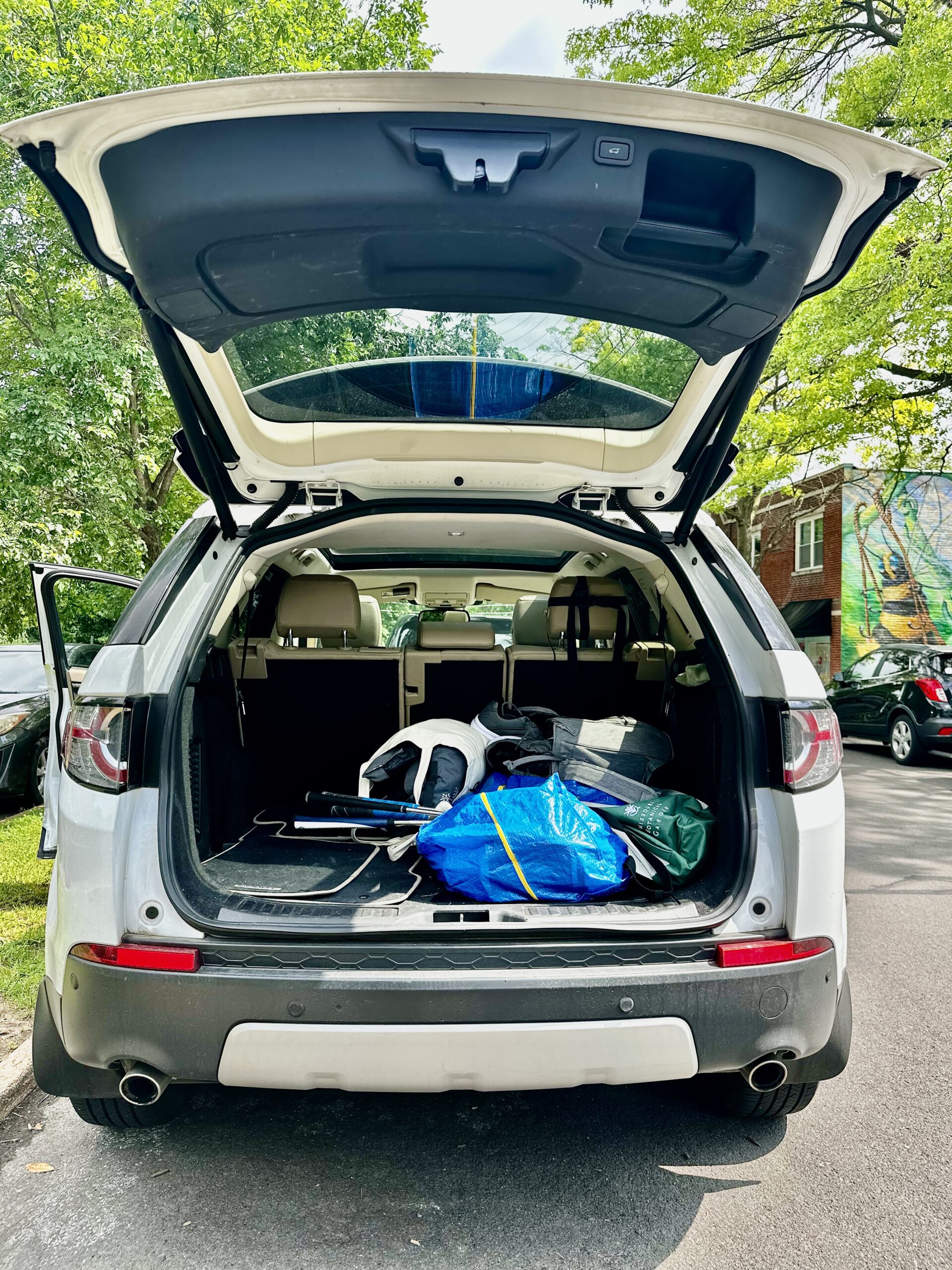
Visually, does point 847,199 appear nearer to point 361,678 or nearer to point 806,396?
point 361,678

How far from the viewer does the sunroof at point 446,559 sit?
4.65 m

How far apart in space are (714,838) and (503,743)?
111cm

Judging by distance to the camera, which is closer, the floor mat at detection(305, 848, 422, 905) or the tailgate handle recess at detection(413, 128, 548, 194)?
the tailgate handle recess at detection(413, 128, 548, 194)

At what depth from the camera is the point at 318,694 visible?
4.02 meters

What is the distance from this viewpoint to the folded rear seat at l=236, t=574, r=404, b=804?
389 cm

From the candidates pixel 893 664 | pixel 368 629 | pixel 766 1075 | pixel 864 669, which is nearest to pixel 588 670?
pixel 368 629

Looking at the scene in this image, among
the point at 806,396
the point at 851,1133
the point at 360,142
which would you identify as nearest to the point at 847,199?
the point at 360,142

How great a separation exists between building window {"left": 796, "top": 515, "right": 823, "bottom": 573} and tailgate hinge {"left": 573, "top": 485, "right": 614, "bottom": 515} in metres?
23.8

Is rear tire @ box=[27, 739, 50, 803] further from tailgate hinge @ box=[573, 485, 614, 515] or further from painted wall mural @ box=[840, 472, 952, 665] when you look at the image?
painted wall mural @ box=[840, 472, 952, 665]

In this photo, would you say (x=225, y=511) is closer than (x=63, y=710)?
Yes

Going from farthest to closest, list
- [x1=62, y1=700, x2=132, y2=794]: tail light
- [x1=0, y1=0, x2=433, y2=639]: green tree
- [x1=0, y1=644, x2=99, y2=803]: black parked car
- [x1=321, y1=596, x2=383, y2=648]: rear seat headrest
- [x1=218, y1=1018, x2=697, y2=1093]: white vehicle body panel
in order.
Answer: [x1=0, y1=0, x2=433, y2=639]: green tree < [x1=0, y1=644, x2=99, y2=803]: black parked car < [x1=321, y1=596, x2=383, y2=648]: rear seat headrest < [x1=62, y1=700, x2=132, y2=794]: tail light < [x1=218, y1=1018, x2=697, y2=1093]: white vehicle body panel

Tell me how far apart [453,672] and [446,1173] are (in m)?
2.18

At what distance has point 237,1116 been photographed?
2.76 metres

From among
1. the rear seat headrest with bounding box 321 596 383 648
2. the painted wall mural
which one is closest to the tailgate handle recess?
the rear seat headrest with bounding box 321 596 383 648
